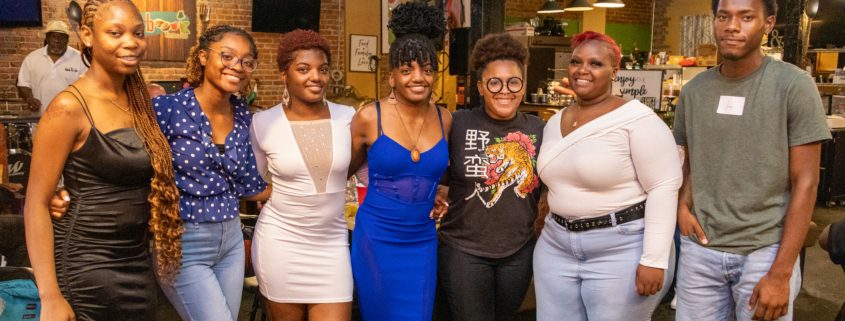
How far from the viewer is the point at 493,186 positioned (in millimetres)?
2547

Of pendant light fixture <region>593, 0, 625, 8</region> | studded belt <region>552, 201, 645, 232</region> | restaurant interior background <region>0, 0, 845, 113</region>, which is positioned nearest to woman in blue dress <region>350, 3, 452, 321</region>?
studded belt <region>552, 201, 645, 232</region>

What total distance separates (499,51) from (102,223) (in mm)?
1456

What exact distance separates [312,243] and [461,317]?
1.98ft

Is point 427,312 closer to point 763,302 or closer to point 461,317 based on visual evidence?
point 461,317

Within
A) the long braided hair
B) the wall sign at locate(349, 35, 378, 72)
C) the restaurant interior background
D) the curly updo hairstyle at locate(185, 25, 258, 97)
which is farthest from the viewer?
the wall sign at locate(349, 35, 378, 72)

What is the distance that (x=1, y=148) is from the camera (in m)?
4.52

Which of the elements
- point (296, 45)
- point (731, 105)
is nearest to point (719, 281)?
point (731, 105)

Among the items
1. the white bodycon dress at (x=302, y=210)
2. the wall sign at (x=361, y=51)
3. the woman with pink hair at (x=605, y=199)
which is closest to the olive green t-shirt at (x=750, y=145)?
the woman with pink hair at (x=605, y=199)

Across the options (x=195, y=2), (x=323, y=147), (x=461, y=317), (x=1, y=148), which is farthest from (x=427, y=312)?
(x=195, y=2)

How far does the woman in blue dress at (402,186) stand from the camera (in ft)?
8.42

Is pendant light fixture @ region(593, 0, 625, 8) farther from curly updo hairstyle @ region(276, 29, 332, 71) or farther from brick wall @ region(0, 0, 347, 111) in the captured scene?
curly updo hairstyle @ region(276, 29, 332, 71)

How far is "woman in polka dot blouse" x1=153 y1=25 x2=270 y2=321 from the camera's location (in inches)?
88.4

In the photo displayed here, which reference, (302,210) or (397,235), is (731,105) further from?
(302,210)

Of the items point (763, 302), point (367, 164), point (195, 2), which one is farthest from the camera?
point (195, 2)
